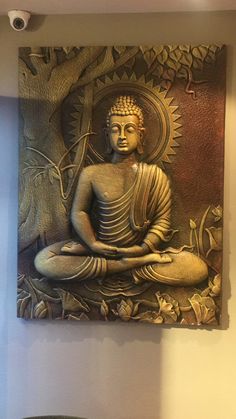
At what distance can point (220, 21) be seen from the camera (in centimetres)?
205

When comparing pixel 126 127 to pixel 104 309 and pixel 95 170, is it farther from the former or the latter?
pixel 104 309

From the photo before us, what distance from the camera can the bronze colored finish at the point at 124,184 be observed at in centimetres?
204

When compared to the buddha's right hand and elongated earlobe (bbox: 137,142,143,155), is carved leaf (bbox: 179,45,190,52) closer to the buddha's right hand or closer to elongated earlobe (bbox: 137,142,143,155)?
→ elongated earlobe (bbox: 137,142,143,155)

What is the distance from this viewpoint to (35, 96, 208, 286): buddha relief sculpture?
6.66ft

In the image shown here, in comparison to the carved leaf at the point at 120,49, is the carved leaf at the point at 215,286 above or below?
below

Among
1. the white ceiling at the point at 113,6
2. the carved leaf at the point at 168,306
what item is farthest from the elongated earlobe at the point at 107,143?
the carved leaf at the point at 168,306

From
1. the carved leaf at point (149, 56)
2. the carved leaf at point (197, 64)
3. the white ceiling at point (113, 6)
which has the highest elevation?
the white ceiling at point (113, 6)

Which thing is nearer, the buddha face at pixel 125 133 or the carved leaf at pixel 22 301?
the buddha face at pixel 125 133

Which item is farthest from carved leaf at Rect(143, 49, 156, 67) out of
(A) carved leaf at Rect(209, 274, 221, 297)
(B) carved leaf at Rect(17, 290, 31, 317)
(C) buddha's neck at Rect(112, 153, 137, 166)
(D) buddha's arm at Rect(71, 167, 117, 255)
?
(B) carved leaf at Rect(17, 290, 31, 317)

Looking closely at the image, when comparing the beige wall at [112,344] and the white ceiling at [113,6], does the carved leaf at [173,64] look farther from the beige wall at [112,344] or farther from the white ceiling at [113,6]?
the white ceiling at [113,6]

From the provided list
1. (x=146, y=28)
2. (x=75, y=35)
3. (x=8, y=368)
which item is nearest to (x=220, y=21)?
(x=146, y=28)

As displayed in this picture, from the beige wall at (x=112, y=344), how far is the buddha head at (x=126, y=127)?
267 mm

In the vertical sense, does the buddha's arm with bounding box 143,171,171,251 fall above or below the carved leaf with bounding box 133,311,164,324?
above

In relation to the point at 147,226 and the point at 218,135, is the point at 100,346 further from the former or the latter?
the point at 218,135
